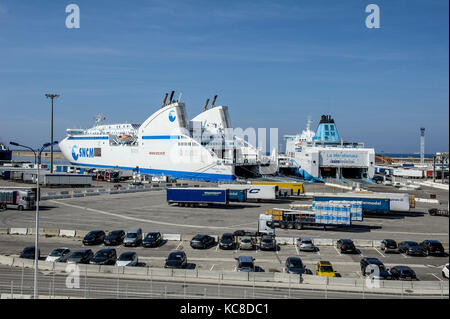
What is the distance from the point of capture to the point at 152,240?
968 inches

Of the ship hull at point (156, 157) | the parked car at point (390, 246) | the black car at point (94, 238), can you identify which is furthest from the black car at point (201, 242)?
the ship hull at point (156, 157)

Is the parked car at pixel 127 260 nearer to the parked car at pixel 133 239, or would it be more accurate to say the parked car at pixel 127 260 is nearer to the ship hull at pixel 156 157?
the parked car at pixel 133 239

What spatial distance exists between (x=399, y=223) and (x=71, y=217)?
91.9 feet

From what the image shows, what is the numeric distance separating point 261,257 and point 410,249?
856 centimetres

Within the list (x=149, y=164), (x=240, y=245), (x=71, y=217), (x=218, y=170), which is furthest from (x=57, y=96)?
(x=240, y=245)

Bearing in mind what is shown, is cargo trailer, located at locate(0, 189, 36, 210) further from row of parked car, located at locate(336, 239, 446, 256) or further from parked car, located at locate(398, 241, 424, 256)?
parked car, located at locate(398, 241, 424, 256)

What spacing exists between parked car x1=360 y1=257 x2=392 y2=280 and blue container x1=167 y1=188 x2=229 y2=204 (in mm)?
21937

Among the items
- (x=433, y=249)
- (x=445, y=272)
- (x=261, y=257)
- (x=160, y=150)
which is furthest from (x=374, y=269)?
(x=160, y=150)

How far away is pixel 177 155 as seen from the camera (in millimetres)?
75938

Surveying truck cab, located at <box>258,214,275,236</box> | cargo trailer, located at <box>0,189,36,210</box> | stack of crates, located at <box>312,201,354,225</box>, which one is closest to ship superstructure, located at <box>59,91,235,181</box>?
cargo trailer, located at <box>0,189,36,210</box>

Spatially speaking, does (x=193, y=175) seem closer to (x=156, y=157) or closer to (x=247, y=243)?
(x=156, y=157)

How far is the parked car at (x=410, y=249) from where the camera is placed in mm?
22422

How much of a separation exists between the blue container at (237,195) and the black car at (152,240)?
18001 mm
